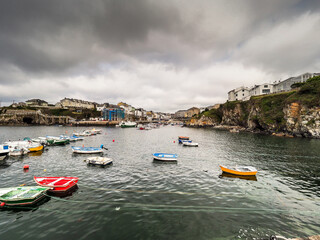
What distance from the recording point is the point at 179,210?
552 inches

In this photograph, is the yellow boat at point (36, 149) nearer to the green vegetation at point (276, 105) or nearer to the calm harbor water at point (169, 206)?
the calm harbor water at point (169, 206)

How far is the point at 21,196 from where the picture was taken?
14.4 meters

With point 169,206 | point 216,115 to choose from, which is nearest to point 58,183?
point 169,206

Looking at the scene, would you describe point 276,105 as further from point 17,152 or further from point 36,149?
point 17,152

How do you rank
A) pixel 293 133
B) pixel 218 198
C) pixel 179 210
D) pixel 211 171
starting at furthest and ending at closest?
1. pixel 293 133
2. pixel 211 171
3. pixel 218 198
4. pixel 179 210

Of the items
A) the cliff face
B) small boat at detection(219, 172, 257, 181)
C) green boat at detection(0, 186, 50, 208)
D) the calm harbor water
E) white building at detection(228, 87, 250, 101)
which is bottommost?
small boat at detection(219, 172, 257, 181)

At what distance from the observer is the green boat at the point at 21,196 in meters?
14.0

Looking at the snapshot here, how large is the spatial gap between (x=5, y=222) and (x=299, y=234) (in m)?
22.4

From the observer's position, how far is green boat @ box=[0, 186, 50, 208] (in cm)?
1401

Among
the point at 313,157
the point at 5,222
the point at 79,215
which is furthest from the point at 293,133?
the point at 5,222

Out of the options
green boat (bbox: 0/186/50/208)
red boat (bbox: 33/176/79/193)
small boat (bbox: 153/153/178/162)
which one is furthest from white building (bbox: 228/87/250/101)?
green boat (bbox: 0/186/50/208)

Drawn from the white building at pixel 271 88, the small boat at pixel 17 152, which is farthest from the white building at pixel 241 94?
the small boat at pixel 17 152

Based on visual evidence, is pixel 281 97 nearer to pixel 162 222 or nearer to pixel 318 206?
pixel 318 206

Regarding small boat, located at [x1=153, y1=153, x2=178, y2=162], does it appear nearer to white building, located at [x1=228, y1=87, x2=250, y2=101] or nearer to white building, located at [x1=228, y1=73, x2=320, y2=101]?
white building, located at [x1=228, y1=73, x2=320, y2=101]
